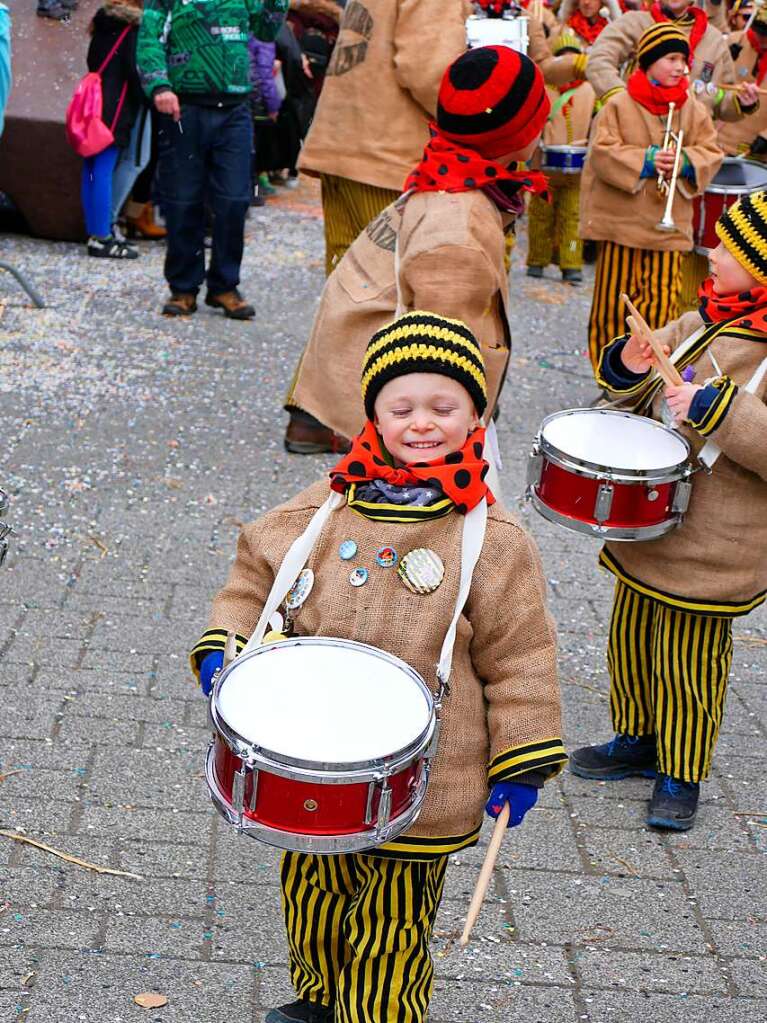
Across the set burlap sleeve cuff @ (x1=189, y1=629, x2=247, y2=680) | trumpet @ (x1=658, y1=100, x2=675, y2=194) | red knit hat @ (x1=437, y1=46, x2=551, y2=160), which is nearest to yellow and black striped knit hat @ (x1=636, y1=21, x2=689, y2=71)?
trumpet @ (x1=658, y1=100, x2=675, y2=194)

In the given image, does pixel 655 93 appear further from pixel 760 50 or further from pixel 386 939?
pixel 386 939

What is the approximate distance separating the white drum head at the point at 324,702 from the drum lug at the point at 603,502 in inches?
44.7

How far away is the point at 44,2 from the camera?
952 centimetres

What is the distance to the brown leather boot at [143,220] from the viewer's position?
9.63m

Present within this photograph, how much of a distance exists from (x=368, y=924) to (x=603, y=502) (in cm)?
126

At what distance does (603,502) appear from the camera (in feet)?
11.1

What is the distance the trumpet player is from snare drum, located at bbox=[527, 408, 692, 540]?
9.67 feet

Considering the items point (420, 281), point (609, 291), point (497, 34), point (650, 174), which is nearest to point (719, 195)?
point (650, 174)

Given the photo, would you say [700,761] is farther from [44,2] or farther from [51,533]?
[44,2]

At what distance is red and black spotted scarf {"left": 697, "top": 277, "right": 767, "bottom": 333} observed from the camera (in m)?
3.46

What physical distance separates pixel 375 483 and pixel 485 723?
0.50m

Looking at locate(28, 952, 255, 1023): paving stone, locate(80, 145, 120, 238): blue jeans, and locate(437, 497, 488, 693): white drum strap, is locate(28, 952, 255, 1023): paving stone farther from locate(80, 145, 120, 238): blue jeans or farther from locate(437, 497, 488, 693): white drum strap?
A: locate(80, 145, 120, 238): blue jeans

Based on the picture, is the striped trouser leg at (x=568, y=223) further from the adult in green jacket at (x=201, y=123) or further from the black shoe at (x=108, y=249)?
the black shoe at (x=108, y=249)

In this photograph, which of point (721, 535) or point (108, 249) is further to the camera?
point (108, 249)
